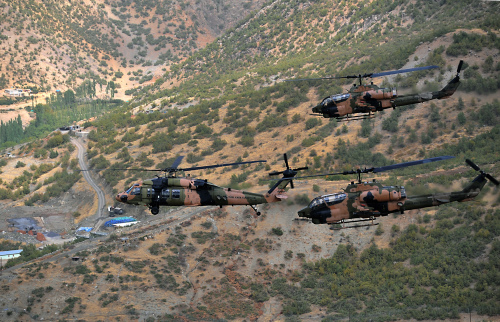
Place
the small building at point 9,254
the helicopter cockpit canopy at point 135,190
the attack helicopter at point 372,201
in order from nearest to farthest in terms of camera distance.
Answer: the attack helicopter at point 372,201
the helicopter cockpit canopy at point 135,190
the small building at point 9,254

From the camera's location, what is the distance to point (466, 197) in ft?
128

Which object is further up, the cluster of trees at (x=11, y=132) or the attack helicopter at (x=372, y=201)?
the cluster of trees at (x=11, y=132)

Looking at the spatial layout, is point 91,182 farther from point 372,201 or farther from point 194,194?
point 372,201

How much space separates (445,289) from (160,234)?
31281 millimetres

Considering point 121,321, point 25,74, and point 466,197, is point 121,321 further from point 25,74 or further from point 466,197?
point 25,74

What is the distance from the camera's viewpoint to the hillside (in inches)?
2099

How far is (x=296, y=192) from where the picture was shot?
220 feet

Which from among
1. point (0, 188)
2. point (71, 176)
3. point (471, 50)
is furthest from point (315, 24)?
point (0, 188)

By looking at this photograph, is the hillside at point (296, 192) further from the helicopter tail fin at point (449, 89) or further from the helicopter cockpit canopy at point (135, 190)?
the helicopter cockpit canopy at point (135, 190)

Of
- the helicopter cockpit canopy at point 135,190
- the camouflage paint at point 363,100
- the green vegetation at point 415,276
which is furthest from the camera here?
the green vegetation at point 415,276

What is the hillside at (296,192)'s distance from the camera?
53312mm

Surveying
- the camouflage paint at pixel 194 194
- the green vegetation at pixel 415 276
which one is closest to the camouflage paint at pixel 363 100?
the camouflage paint at pixel 194 194

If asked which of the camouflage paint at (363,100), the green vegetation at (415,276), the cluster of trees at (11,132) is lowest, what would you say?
the green vegetation at (415,276)

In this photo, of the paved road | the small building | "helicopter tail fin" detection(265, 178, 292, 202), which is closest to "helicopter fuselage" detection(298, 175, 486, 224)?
"helicopter tail fin" detection(265, 178, 292, 202)
